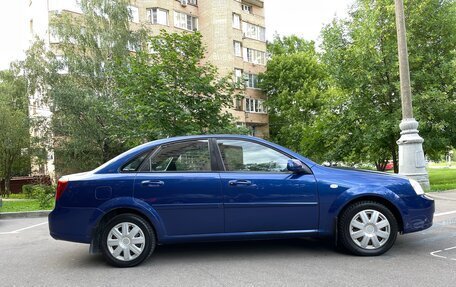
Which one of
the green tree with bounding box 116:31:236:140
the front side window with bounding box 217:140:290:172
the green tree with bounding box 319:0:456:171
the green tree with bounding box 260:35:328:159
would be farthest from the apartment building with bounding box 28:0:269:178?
the front side window with bounding box 217:140:290:172

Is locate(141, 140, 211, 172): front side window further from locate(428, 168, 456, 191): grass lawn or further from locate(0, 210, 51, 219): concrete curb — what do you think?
locate(428, 168, 456, 191): grass lawn

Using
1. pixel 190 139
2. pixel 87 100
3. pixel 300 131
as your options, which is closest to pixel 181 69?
pixel 190 139

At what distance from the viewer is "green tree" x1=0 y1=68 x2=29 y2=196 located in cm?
2736

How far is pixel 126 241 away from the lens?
4840 mm

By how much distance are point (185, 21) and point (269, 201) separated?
37.8 meters

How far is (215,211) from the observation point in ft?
16.0

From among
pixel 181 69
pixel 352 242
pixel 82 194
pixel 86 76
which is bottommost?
pixel 352 242

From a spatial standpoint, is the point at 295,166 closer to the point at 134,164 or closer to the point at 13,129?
the point at 134,164

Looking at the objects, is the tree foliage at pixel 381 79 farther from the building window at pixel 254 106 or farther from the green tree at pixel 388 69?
the building window at pixel 254 106

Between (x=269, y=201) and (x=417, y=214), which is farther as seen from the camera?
(x=417, y=214)

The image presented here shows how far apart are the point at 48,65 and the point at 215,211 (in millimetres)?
23957

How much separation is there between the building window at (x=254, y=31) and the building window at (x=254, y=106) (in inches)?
270

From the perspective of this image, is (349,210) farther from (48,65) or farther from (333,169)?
(48,65)

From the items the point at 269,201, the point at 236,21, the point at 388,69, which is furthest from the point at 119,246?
the point at 236,21
